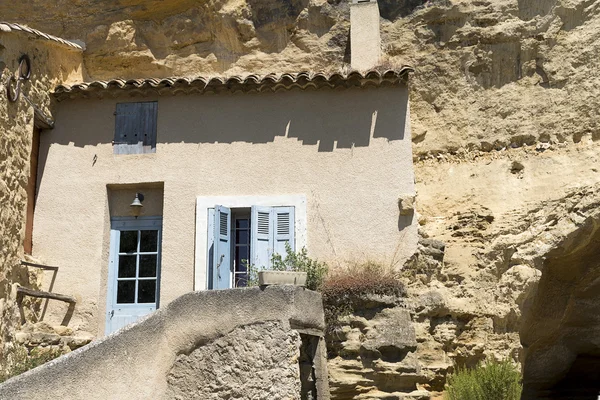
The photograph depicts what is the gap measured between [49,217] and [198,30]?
447cm

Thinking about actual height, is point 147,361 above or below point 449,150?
below

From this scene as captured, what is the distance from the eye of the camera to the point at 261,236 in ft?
42.3

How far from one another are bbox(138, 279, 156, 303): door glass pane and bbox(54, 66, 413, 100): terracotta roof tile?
10.7 ft

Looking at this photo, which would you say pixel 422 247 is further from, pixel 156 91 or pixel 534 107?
pixel 156 91

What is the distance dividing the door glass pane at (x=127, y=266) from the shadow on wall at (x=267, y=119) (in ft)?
6.73

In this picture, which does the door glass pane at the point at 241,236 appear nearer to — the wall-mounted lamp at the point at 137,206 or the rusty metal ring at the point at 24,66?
the wall-mounted lamp at the point at 137,206

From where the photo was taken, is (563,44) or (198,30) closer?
(563,44)

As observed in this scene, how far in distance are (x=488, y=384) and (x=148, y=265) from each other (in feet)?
19.3

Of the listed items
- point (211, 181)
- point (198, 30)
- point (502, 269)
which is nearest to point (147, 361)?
point (211, 181)

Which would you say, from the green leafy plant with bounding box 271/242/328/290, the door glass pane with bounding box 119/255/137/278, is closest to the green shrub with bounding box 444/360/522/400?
the green leafy plant with bounding box 271/242/328/290

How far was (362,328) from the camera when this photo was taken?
11703 millimetres

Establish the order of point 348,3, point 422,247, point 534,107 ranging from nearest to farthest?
point 422,247, point 534,107, point 348,3

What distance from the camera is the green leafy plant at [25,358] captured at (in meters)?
11.2

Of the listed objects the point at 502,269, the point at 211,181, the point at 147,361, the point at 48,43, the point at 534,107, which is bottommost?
the point at 147,361
